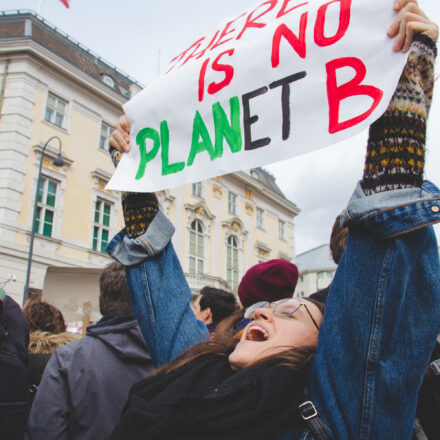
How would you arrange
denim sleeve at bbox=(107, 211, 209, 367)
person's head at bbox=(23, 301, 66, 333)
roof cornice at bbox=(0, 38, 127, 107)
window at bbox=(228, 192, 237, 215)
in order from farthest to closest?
window at bbox=(228, 192, 237, 215), roof cornice at bbox=(0, 38, 127, 107), person's head at bbox=(23, 301, 66, 333), denim sleeve at bbox=(107, 211, 209, 367)

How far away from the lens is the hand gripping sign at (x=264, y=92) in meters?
1.27

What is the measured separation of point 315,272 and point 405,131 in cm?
4951

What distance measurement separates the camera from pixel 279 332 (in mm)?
1361

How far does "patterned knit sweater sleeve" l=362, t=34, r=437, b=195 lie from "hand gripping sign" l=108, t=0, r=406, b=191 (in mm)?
33

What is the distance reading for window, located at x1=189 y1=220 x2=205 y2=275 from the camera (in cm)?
1892

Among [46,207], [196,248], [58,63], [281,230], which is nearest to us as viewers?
[46,207]

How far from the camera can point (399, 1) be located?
1.25 meters

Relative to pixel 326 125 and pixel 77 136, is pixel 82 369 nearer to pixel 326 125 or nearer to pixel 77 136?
pixel 326 125

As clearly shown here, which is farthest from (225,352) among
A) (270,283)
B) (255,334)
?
(270,283)

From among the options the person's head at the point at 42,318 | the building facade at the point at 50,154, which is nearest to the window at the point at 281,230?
the building facade at the point at 50,154

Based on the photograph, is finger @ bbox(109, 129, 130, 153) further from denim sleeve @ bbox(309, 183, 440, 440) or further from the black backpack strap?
the black backpack strap

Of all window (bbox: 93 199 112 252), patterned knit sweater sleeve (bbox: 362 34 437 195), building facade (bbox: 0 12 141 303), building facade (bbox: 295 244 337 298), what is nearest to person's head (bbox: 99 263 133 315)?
patterned knit sweater sleeve (bbox: 362 34 437 195)

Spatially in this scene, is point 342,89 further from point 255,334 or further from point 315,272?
point 315,272

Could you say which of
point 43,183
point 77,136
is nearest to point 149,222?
point 43,183
